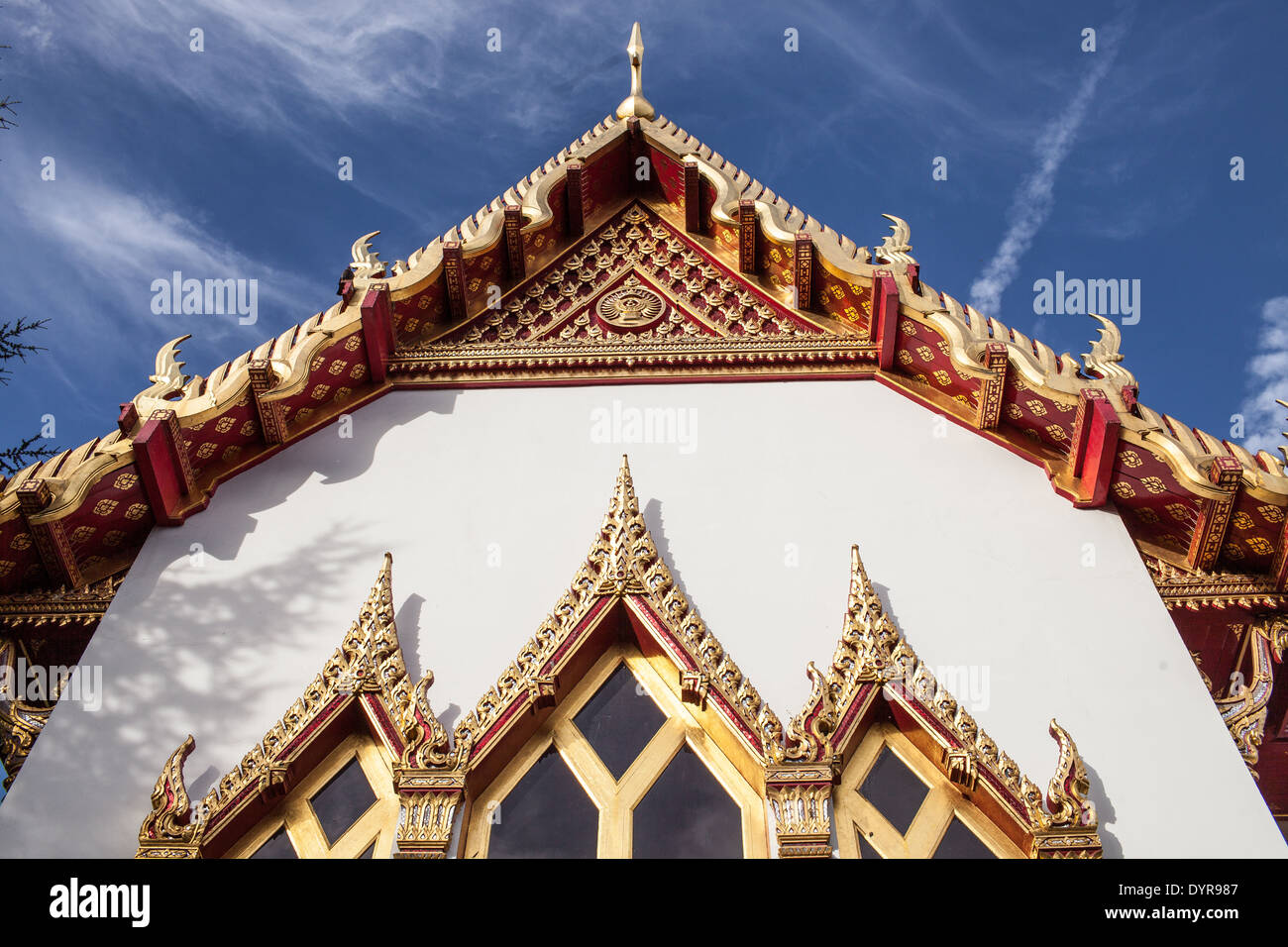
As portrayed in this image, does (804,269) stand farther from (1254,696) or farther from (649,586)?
(1254,696)

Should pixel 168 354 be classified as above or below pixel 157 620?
above

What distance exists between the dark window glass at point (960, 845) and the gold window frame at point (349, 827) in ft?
6.39

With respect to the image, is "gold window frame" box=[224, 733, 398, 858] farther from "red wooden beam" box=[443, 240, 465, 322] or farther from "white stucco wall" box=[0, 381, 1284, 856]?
"red wooden beam" box=[443, 240, 465, 322]

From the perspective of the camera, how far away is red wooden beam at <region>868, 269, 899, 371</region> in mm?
6434

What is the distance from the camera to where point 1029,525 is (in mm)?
5680

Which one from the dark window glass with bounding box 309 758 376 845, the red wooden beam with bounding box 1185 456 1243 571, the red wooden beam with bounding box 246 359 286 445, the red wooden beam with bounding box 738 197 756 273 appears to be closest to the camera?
the dark window glass with bounding box 309 758 376 845

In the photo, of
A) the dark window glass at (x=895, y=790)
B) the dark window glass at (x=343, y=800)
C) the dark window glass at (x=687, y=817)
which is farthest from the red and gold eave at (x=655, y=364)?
the dark window glass at (x=687, y=817)

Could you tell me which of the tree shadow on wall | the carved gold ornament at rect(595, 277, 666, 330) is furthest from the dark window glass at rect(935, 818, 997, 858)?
the carved gold ornament at rect(595, 277, 666, 330)

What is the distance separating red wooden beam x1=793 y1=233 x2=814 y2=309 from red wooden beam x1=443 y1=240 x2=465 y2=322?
5.92ft

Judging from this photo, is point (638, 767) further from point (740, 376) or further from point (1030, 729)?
point (740, 376)

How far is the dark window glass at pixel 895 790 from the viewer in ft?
15.0

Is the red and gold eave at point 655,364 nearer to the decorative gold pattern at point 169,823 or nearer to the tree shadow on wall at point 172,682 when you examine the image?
the tree shadow on wall at point 172,682

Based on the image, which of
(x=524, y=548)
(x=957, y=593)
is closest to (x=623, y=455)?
(x=524, y=548)
